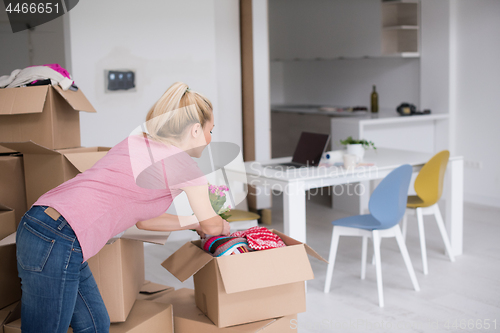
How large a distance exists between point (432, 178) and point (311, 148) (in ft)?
2.56

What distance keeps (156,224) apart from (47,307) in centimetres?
53

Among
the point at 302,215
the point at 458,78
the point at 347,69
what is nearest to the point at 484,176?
the point at 458,78

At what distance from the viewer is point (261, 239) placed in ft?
6.19

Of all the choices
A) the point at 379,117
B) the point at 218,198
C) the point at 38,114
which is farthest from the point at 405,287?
the point at 379,117

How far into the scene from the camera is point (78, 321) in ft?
5.06

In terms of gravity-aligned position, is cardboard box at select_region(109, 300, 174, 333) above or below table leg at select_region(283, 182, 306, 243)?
below

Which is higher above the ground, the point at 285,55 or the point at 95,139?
the point at 285,55

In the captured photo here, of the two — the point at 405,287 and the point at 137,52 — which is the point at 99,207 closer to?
the point at 405,287

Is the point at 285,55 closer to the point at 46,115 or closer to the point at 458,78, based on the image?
the point at 458,78

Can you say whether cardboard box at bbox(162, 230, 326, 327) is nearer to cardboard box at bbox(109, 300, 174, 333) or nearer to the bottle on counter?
cardboard box at bbox(109, 300, 174, 333)

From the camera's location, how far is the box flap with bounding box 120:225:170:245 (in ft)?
6.07

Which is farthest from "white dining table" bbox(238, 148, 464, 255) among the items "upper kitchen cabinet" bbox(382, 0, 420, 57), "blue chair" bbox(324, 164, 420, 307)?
"upper kitchen cabinet" bbox(382, 0, 420, 57)

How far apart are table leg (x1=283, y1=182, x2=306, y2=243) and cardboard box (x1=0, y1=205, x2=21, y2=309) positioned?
4.44 ft

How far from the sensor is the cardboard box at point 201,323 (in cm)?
177
